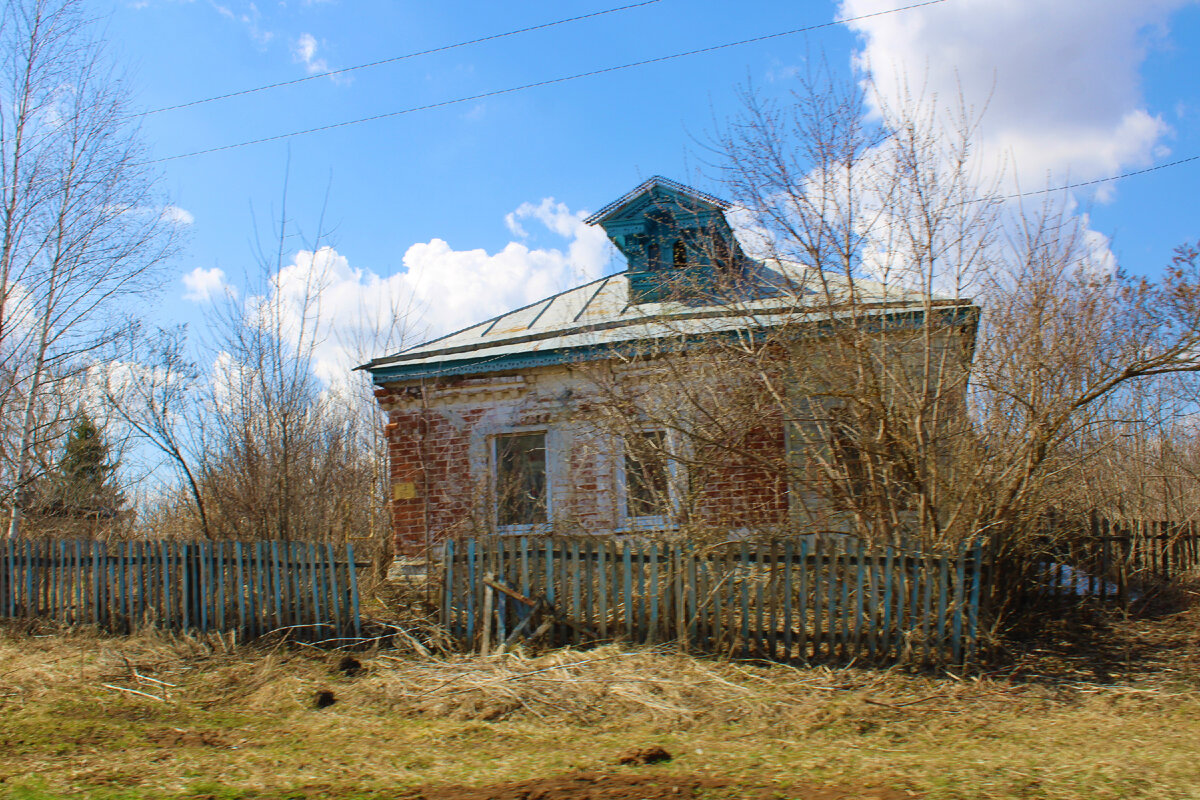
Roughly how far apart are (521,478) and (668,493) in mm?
2149

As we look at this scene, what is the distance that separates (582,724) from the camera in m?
5.29

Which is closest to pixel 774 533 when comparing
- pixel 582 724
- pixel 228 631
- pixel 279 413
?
pixel 582 724

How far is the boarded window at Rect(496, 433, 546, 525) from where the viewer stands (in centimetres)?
1015

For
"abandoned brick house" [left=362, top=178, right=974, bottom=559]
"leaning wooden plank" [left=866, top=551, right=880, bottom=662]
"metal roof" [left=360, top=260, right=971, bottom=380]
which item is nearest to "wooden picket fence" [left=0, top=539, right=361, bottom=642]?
"abandoned brick house" [left=362, top=178, right=974, bottom=559]

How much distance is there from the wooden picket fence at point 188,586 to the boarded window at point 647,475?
297 cm

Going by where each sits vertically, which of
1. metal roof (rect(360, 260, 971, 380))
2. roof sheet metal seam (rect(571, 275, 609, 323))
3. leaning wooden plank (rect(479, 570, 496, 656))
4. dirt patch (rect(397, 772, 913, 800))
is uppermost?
roof sheet metal seam (rect(571, 275, 609, 323))

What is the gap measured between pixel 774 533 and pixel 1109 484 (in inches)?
506

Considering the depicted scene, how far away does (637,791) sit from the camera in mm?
3918

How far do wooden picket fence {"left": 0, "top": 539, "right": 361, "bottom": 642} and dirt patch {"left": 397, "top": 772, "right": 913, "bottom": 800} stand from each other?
3.78 meters

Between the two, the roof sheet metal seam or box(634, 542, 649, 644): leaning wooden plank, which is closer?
box(634, 542, 649, 644): leaning wooden plank

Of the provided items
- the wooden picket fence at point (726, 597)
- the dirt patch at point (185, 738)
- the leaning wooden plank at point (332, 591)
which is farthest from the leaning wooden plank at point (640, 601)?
the dirt patch at point (185, 738)

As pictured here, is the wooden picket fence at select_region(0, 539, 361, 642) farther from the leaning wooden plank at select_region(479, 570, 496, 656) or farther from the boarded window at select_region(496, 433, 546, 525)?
the boarded window at select_region(496, 433, 546, 525)

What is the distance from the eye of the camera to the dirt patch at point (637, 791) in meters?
3.84

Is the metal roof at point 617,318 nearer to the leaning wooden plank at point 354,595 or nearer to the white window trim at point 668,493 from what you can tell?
the white window trim at point 668,493
